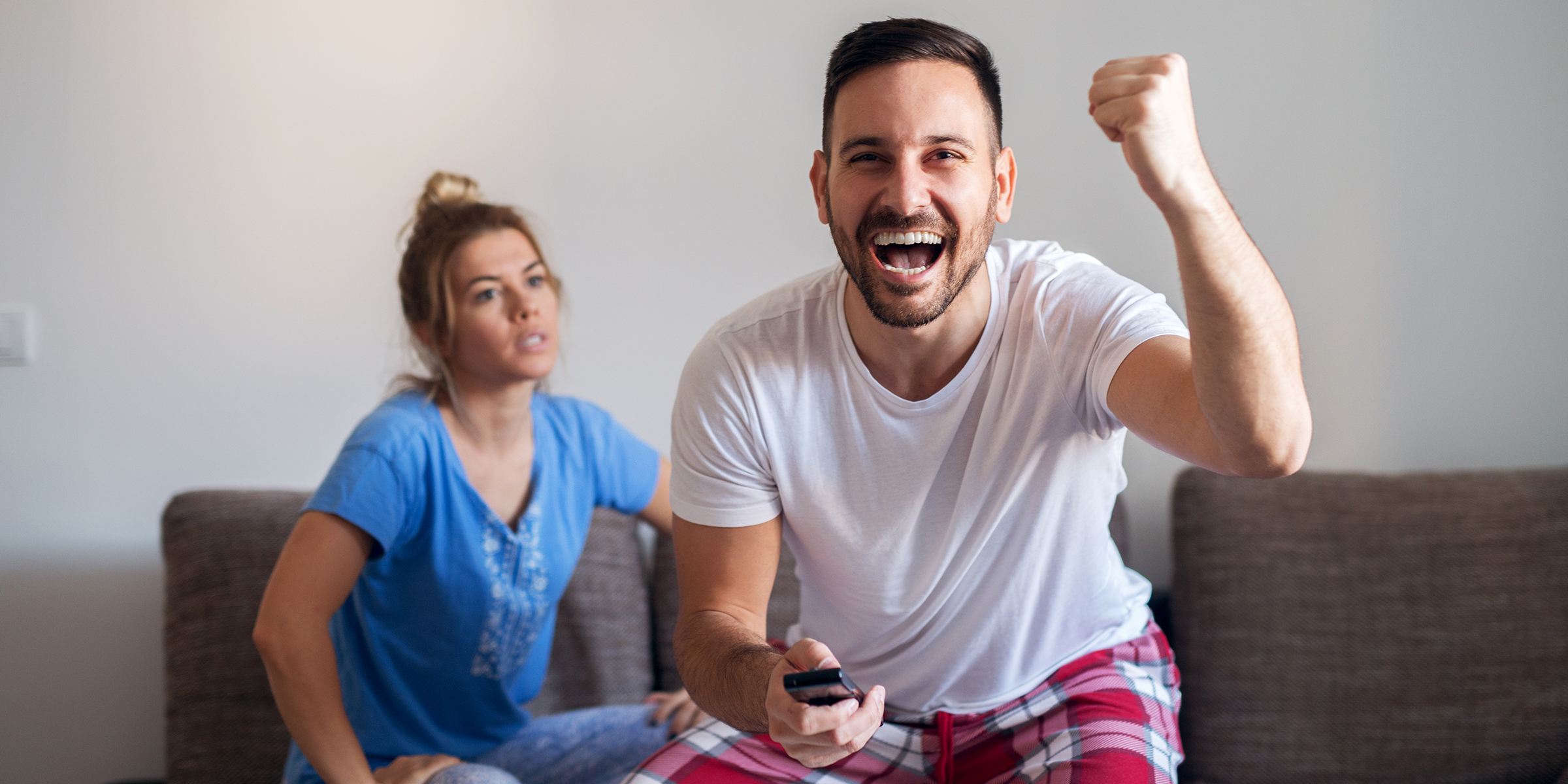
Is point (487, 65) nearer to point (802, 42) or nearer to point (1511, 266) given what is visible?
point (802, 42)

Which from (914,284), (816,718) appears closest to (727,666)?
(816,718)

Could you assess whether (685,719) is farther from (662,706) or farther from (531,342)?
(531,342)

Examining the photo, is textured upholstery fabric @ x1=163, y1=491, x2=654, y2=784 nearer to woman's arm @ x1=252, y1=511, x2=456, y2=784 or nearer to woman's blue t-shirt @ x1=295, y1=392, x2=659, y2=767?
woman's blue t-shirt @ x1=295, y1=392, x2=659, y2=767

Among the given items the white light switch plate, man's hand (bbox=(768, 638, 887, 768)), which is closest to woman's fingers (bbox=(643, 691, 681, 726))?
man's hand (bbox=(768, 638, 887, 768))

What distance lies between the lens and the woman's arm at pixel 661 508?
171 cm

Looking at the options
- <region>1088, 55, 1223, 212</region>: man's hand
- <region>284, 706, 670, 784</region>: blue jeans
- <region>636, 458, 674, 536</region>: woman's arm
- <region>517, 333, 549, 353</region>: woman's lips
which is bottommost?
<region>284, 706, 670, 784</region>: blue jeans

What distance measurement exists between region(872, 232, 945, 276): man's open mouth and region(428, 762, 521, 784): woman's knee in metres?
0.88

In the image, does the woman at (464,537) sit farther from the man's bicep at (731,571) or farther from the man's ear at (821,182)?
the man's ear at (821,182)

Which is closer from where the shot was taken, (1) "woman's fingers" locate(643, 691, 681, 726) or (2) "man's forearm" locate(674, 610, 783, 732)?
(2) "man's forearm" locate(674, 610, 783, 732)

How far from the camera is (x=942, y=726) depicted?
121cm

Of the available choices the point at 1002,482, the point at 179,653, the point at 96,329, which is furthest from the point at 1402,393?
the point at 96,329

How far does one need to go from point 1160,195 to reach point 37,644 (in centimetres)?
220

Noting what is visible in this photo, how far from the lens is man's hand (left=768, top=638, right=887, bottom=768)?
33.2 inches

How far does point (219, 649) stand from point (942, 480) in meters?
1.27
